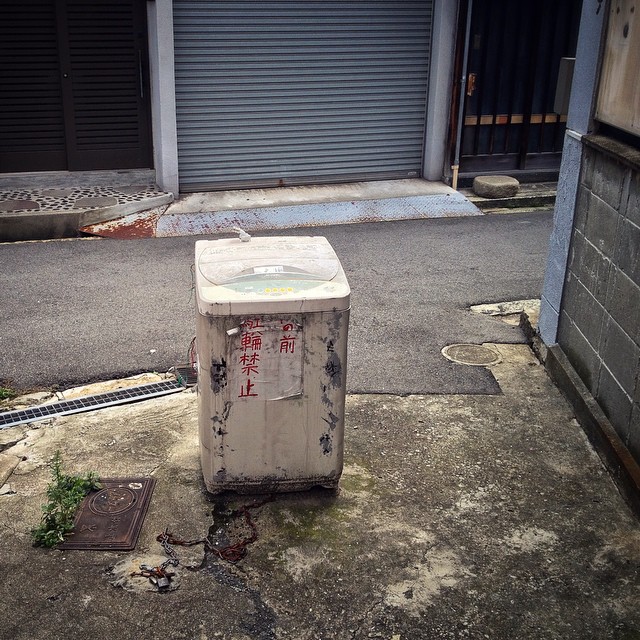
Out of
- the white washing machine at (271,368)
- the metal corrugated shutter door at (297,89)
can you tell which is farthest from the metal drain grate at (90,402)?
the metal corrugated shutter door at (297,89)

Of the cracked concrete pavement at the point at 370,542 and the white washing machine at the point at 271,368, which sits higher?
the white washing machine at the point at 271,368

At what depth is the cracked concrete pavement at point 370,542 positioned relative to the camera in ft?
13.6

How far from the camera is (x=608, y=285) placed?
18.9ft

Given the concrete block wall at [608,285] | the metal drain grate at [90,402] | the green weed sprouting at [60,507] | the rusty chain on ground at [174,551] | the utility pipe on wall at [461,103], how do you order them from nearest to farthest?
the rusty chain on ground at [174,551]
the green weed sprouting at [60,507]
the concrete block wall at [608,285]
the metal drain grate at [90,402]
the utility pipe on wall at [461,103]

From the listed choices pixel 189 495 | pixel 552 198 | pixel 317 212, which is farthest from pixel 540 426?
pixel 552 198

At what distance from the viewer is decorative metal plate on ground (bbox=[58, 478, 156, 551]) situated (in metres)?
4.63

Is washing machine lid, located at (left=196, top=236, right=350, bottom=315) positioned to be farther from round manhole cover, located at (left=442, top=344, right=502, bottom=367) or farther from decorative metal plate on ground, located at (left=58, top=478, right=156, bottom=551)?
round manhole cover, located at (left=442, top=344, right=502, bottom=367)

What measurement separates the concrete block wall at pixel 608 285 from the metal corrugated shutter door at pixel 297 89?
670cm

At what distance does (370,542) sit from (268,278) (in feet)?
5.51

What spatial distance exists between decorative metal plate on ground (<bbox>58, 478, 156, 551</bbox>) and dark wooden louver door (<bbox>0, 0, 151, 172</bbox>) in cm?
825

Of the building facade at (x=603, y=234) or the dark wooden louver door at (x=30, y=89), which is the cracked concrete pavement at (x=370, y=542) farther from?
the dark wooden louver door at (x=30, y=89)

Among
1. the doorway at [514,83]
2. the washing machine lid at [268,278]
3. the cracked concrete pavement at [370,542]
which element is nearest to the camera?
the cracked concrete pavement at [370,542]

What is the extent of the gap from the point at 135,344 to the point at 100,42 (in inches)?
250

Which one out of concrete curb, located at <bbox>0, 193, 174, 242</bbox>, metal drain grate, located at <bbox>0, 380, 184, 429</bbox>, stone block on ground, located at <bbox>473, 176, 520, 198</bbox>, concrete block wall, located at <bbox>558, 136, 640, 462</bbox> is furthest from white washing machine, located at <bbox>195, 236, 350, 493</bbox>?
stone block on ground, located at <bbox>473, 176, 520, 198</bbox>
